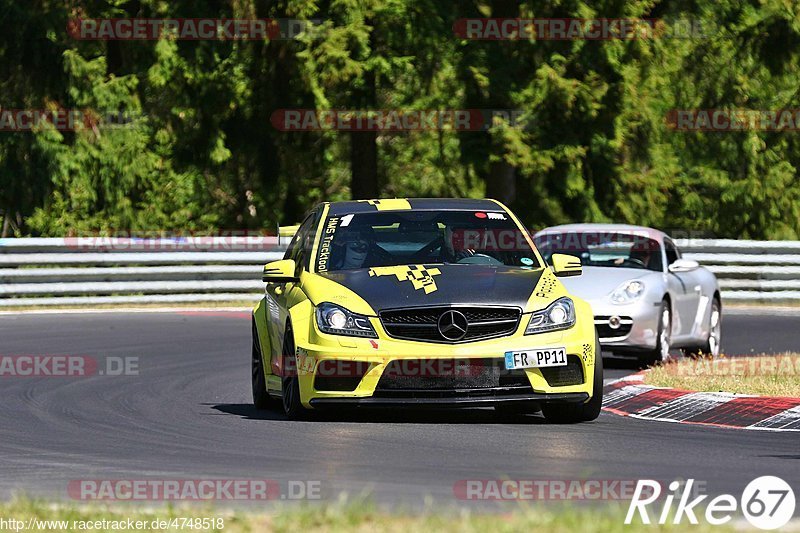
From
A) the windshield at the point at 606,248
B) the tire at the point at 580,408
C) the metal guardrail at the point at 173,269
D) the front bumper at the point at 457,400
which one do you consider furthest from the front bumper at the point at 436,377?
the metal guardrail at the point at 173,269

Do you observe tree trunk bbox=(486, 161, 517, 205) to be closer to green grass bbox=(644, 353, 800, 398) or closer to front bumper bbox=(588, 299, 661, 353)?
front bumper bbox=(588, 299, 661, 353)

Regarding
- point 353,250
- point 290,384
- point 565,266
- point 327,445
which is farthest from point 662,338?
point 327,445

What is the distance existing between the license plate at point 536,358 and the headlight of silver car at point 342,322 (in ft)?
2.91

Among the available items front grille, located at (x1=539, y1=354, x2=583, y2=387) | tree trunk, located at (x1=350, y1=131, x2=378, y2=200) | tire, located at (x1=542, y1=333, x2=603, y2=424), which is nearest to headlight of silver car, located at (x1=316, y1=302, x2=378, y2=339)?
front grille, located at (x1=539, y1=354, x2=583, y2=387)

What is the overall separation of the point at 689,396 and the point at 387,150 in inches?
1423

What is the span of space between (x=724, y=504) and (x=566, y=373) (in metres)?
3.58

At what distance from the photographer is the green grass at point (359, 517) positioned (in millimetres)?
6711

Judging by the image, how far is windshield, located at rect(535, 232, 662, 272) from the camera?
18281 mm

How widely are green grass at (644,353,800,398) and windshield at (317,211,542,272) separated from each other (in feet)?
7.00

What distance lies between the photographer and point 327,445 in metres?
10.1

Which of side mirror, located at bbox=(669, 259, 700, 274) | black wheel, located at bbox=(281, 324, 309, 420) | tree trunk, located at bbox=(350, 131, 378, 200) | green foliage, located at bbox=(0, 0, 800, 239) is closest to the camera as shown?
black wheel, located at bbox=(281, 324, 309, 420)

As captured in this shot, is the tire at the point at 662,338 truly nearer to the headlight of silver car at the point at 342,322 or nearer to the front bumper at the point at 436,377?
the front bumper at the point at 436,377

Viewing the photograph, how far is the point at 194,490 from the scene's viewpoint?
8.29 metres

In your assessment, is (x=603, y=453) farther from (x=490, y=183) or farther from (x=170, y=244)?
(x=490, y=183)
